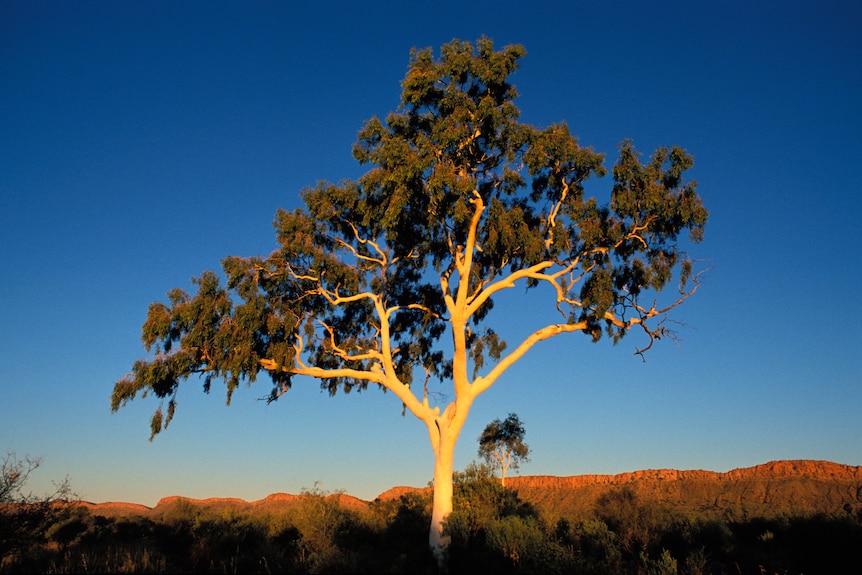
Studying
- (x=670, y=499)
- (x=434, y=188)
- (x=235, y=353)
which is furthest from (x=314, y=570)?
(x=670, y=499)

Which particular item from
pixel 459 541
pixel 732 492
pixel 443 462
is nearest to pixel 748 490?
pixel 732 492

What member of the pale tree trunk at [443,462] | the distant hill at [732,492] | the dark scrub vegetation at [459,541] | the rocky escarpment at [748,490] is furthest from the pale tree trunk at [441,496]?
the rocky escarpment at [748,490]

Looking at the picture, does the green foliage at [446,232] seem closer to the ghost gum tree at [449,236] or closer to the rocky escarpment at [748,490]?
the ghost gum tree at [449,236]

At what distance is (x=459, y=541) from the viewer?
16172 mm

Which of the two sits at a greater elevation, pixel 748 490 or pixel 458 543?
pixel 458 543

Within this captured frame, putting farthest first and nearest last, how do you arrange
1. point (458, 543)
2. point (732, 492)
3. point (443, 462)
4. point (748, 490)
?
point (732, 492) → point (748, 490) → point (443, 462) → point (458, 543)

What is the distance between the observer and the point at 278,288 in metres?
19.5

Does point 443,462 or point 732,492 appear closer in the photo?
point 443,462

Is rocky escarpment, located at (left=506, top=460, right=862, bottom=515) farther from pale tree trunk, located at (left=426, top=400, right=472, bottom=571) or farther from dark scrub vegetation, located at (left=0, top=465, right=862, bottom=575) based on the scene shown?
pale tree trunk, located at (left=426, top=400, right=472, bottom=571)

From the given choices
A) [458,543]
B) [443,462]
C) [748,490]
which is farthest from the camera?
[748,490]

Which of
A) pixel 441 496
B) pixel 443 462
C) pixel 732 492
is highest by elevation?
pixel 443 462

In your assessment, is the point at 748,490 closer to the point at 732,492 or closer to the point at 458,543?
the point at 732,492

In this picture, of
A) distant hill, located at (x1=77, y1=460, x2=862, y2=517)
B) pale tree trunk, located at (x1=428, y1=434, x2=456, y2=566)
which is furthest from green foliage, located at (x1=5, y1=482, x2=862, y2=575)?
distant hill, located at (x1=77, y1=460, x2=862, y2=517)

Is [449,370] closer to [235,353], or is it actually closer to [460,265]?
[460,265]
